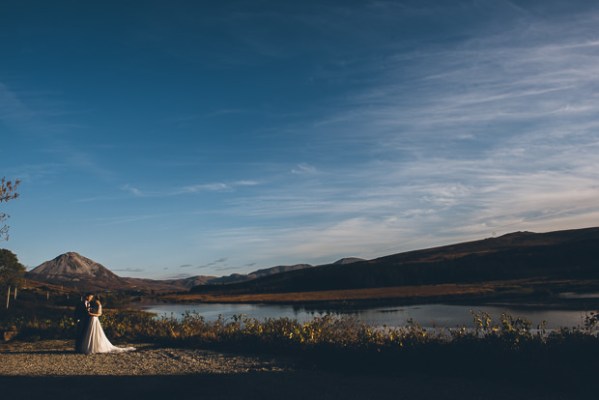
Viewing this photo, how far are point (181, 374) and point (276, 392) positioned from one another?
131 inches

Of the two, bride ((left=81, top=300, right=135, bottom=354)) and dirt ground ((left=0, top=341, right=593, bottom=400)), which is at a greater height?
bride ((left=81, top=300, right=135, bottom=354))

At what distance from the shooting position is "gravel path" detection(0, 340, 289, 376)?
1266 centimetres

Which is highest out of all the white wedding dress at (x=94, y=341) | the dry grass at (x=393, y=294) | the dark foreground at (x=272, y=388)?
the white wedding dress at (x=94, y=341)

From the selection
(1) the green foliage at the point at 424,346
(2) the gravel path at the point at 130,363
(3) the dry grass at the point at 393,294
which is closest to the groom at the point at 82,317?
(2) the gravel path at the point at 130,363

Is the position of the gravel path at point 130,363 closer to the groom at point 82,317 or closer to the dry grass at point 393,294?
the groom at point 82,317

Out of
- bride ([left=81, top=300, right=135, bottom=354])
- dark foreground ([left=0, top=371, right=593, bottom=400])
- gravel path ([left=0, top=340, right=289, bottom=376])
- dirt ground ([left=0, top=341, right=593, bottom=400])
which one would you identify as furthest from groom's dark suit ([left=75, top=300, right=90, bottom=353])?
dark foreground ([left=0, top=371, right=593, bottom=400])

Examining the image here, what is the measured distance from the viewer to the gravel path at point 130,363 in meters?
12.7

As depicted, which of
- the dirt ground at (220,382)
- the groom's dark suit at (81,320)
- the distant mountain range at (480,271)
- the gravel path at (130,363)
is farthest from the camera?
the distant mountain range at (480,271)

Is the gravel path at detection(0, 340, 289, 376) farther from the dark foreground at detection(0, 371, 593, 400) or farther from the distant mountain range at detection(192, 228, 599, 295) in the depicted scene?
the distant mountain range at detection(192, 228, 599, 295)

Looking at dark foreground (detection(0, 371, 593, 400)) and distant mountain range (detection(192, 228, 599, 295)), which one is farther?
distant mountain range (detection(192, 228, 599, 295))

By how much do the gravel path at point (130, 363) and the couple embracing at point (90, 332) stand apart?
0.35m

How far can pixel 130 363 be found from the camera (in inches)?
553

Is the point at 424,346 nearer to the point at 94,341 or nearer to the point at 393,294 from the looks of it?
the point at 94,341

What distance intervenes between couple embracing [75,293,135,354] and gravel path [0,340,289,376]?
0.35 m
